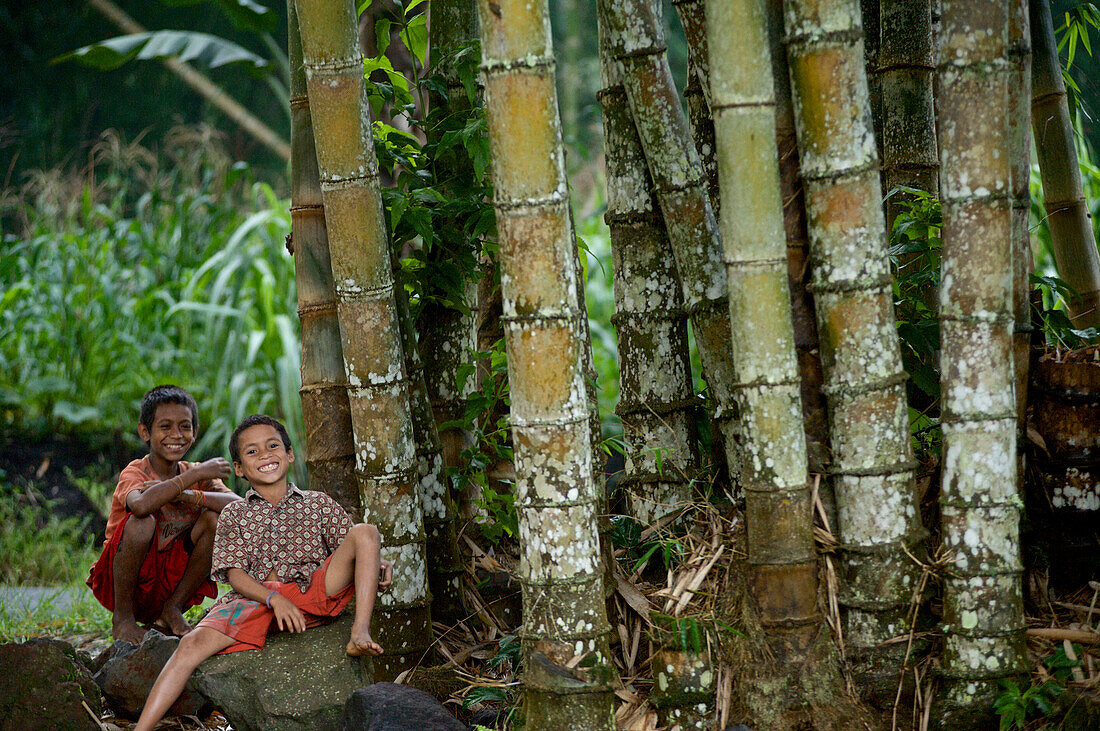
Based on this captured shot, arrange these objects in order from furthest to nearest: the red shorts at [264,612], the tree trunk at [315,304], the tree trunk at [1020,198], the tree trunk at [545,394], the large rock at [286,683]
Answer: the tree trunk at [315,304] → the red shorts at [264,612] → the large rock at [286,683] → the tree trunk at [1020,198] → the tree trunk at [545,394]

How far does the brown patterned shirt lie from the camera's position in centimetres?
238

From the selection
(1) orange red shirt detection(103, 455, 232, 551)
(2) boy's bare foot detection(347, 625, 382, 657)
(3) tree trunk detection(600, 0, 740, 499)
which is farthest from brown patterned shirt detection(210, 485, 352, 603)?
(3) tree trunk detection(600, 0, 740, 499)

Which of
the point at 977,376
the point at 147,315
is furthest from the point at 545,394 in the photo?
the point at 147,315

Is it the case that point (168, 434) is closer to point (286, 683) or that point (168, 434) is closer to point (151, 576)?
point (151, 576)

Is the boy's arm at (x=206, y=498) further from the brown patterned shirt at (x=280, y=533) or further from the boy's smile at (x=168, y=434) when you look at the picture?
the brown patterned shirt at (x=280, y=533)

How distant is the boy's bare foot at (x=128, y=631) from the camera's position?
9.50ft

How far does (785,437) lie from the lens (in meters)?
1.97

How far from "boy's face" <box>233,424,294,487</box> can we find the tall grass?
7.90ft

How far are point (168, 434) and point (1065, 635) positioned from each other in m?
2.52

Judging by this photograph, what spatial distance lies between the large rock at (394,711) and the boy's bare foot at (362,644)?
11 centimetres

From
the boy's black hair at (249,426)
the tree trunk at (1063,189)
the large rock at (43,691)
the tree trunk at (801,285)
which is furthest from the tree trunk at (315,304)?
the tree trunk at (1063,189)

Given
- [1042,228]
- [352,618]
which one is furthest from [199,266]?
[1042,228]

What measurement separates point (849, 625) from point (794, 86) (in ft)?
3.92

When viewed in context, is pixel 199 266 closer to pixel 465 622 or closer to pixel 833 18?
pixel 465 622
